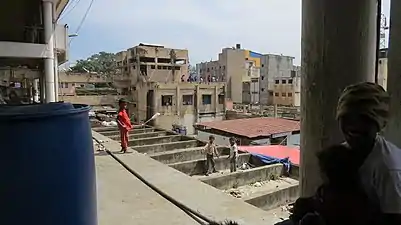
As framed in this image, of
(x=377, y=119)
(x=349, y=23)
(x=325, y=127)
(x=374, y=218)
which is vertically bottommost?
(x=374, y=218)

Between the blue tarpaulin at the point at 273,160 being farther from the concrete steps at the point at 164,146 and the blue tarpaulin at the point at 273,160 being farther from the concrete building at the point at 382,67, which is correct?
the concrete building at the point at 382,67

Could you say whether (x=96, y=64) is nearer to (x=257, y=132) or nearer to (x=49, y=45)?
(x=257, y=132)

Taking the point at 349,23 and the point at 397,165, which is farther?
the point at 349,23

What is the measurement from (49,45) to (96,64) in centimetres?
4150

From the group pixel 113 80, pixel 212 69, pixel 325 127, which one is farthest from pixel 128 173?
pixel 212 69

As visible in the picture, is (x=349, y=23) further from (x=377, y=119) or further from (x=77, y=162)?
(x=77, y=162)

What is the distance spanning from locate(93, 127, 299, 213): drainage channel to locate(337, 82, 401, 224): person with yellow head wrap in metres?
5.50

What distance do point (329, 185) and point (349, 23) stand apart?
4.02 feet

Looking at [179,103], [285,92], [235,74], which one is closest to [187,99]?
[179,103]

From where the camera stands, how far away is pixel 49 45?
30.2 feet

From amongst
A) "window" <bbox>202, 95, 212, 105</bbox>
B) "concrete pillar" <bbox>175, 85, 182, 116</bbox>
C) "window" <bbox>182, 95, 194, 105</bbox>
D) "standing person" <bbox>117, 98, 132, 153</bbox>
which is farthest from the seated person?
"window" <bbox>202, 95, 212, 105</bbox>

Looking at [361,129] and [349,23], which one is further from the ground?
[349,23]

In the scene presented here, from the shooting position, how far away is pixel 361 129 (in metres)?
1.12

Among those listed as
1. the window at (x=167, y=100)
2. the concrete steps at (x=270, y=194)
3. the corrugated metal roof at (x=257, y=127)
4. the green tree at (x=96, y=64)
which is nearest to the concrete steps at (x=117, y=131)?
the corrugated metal roof at (x=257, y=127)
